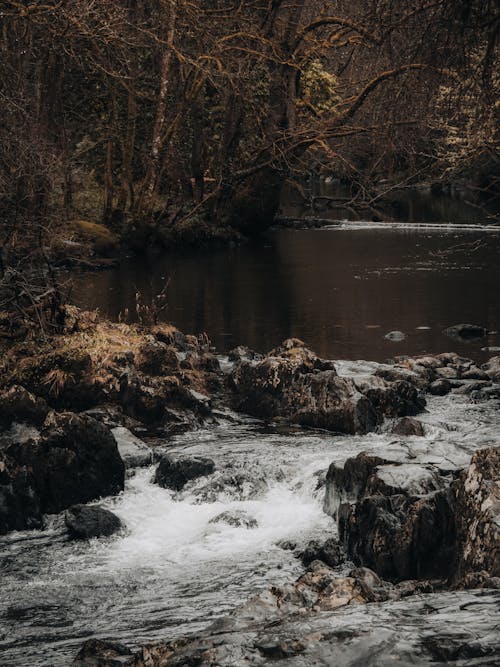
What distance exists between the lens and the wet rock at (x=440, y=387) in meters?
15.7

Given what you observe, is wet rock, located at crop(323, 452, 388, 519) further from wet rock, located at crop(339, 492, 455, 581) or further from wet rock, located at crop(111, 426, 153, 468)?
wet rock, located at crop(111, 426, 153, 468)

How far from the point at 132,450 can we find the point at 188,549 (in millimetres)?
2866

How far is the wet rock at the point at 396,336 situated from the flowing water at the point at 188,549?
5900mm

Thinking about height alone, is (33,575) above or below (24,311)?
below

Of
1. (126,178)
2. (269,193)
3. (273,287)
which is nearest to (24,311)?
(273,287)

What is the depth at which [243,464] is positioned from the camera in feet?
39.9

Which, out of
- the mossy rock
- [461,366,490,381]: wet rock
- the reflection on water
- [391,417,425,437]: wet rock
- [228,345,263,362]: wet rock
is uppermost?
the mossy rock

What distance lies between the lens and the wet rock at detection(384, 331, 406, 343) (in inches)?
786

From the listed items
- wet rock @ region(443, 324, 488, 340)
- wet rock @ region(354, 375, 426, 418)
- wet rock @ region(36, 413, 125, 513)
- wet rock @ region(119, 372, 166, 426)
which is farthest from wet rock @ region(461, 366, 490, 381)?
wet rock @ region(36, 413, 125, 513)

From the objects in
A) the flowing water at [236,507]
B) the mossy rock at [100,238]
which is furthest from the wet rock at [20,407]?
the mossy rock at [100,238]

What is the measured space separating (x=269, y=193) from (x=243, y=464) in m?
30.2

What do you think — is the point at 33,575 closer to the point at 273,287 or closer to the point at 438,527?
the point at 438,527

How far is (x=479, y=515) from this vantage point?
836cm

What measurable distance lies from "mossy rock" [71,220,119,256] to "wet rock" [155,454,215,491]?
22.0 m
